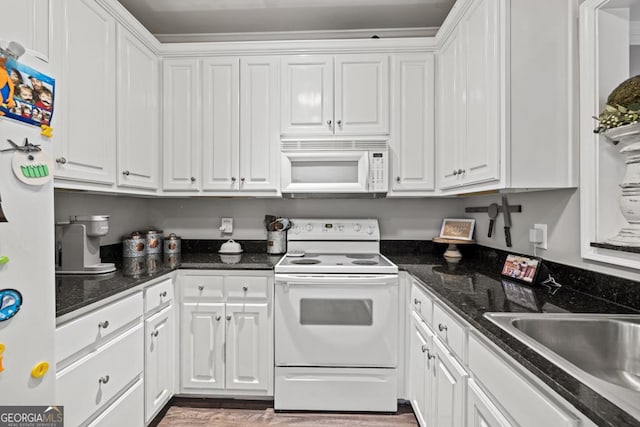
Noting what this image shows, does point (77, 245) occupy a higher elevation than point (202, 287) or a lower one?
higher

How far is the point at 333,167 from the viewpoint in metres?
2.29

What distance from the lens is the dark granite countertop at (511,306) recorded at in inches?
24.9

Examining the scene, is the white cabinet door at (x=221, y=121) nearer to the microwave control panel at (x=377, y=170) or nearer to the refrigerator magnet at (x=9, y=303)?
the microwave control panel at (x=377, y=170)

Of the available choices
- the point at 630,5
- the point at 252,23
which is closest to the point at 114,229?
the point at 252,23

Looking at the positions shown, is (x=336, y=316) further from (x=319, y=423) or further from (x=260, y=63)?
(x=260, y=63)

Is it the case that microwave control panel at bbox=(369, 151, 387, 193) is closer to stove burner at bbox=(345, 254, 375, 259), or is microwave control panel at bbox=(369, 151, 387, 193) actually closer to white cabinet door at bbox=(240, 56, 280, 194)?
stove burner at bbox=(345, 254, 375, 259)

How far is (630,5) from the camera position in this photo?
4.27 feet

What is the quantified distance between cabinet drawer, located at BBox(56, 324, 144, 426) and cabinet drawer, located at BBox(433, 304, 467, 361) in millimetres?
1480

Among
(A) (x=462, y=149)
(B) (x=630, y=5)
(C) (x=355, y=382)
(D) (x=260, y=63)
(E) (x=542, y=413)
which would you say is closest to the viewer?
(E) (x=542, y=413)

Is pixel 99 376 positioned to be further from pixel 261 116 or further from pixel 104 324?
pixel 261 116

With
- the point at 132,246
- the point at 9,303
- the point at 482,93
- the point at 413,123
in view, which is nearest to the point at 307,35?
the point at 413,123

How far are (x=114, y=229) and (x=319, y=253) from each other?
1.52 m

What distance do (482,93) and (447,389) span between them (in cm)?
139

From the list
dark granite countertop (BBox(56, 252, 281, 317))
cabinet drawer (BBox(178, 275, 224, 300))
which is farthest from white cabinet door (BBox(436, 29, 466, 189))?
cabinet drawer (BBox(178, 275, 224, 300))
